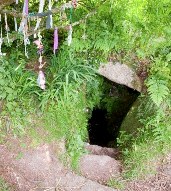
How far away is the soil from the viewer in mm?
5862

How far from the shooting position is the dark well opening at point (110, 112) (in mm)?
7828

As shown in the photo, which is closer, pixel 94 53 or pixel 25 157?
pixel 25 157

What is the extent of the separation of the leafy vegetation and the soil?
0.66 feet

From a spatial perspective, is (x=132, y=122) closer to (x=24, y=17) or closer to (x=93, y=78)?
(x=93, y=78)

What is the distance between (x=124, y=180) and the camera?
6.12 m

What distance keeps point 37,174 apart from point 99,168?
43.2 inches

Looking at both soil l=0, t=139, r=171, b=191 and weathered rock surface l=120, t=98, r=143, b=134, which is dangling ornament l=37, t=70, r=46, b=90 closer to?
soil l=0, t=139, r=171, b=191

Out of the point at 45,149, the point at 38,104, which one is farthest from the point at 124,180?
the point at 38,104

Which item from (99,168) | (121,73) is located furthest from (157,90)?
(99,168)

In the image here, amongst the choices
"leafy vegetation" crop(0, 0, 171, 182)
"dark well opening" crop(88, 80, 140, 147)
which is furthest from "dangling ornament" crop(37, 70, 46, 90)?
"dark well opening" crop(88, 80, 140, 147)

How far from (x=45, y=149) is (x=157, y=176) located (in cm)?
198

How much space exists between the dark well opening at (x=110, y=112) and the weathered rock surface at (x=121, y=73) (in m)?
0.98

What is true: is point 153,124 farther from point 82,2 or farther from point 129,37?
point 82,2

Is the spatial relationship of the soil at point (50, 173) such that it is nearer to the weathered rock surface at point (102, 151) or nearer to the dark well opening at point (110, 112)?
the weathered rock surface at point (102, 151)
